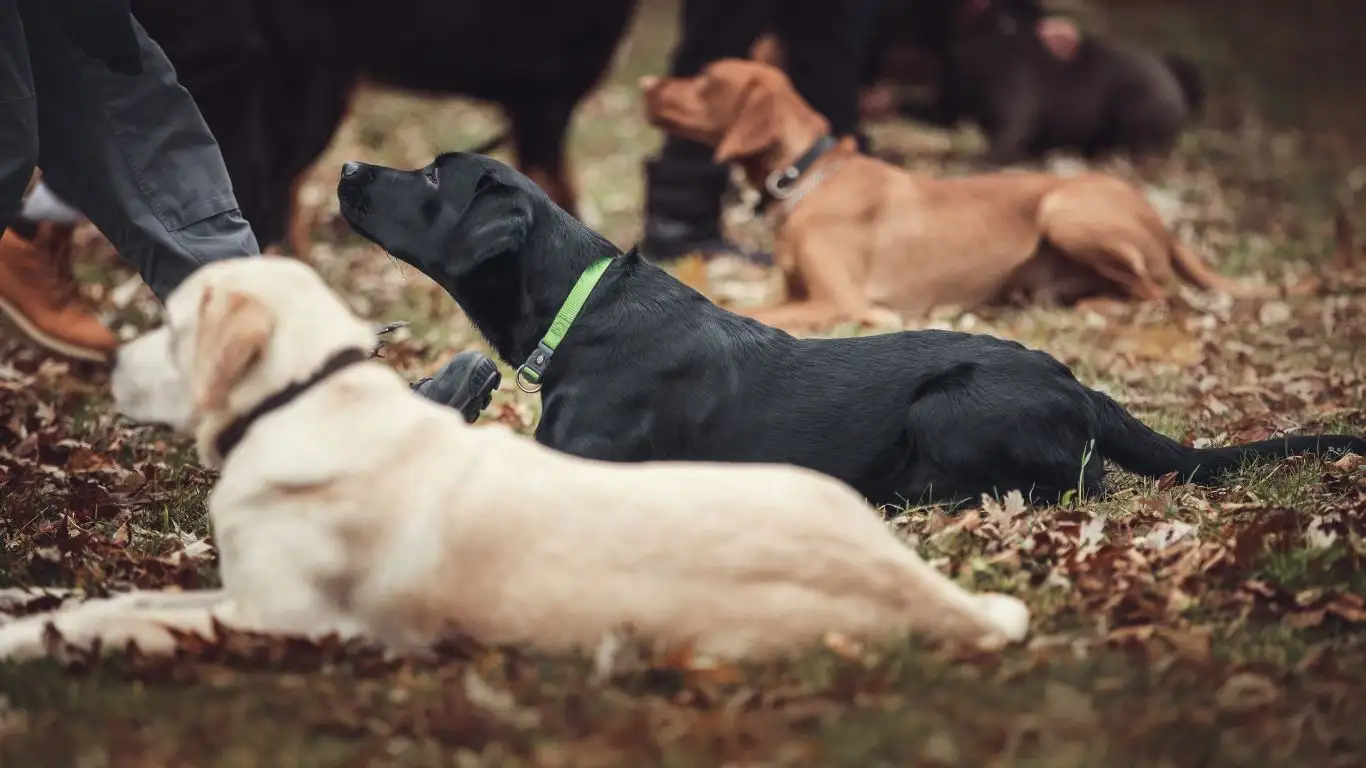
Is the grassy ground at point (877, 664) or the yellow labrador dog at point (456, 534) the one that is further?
the yellow labrador dog at point (456, 534)

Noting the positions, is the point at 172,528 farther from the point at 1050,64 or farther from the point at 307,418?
the point at 1050,64

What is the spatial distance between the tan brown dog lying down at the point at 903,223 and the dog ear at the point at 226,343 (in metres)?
→ 4.35

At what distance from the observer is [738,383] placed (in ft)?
12.9

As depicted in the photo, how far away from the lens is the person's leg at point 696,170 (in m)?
8.08

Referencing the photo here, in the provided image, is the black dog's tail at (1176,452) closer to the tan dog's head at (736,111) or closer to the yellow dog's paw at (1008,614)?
the yellow dog's paw at (1008,614)

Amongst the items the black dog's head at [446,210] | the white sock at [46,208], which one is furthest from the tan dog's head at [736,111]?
the black dog's head at [446,210]

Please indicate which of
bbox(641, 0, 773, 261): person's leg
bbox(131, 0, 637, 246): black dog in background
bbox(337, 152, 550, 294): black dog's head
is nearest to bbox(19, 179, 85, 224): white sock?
bbox(131, 0, 637, 246): black dog in background

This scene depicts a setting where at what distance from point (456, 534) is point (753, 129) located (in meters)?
4.57

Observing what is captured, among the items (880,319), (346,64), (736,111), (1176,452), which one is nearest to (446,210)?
(1176,452)

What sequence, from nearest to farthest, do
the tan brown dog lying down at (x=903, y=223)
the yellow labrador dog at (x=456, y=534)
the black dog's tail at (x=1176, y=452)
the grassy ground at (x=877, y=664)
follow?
the grassy ground at (x=877, y=664)
the yellow labrador dog at (x=456, y=534)
the black dog's tail at (x=1176, y=452)
the tan brown dog lying down at (x=903, y=223)

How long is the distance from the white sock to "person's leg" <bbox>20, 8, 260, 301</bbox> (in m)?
2.22

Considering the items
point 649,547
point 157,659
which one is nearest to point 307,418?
point 157,659

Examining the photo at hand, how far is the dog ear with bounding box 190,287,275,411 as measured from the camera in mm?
2734

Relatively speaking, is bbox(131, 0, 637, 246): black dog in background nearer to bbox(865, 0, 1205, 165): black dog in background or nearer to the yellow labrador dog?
the yellow labrador dog
